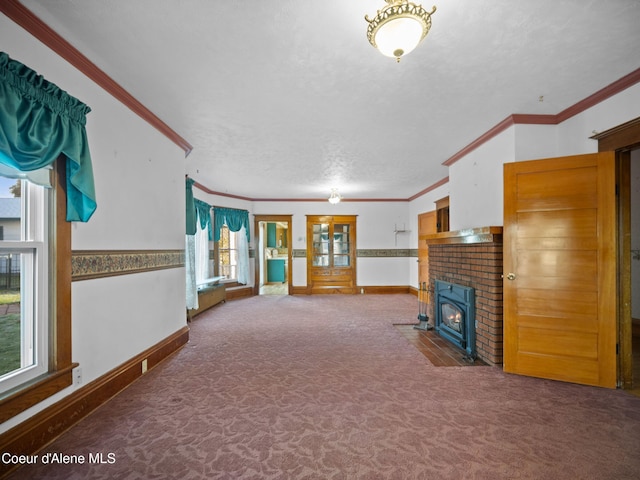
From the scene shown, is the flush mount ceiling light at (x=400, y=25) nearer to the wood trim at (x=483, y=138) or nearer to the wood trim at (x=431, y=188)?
the wood trim at (x=483, y=138)

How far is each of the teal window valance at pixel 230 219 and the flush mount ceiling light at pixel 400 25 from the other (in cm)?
525

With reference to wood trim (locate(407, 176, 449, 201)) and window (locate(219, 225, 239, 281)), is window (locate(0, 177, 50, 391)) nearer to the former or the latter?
window (locate(219, 225, 239, 281))

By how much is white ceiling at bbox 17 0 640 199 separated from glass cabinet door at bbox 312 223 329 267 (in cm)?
394

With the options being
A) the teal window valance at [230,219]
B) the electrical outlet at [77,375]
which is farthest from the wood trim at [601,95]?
the teal window valance at [230,219]

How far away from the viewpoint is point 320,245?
728cm

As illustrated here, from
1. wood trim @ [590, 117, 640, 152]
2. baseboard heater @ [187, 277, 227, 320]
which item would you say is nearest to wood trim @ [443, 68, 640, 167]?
wood trim @ [590, 117, 640, 152]

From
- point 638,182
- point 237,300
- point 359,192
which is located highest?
point 359,192

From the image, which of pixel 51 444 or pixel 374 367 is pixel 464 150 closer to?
pixel 374 367

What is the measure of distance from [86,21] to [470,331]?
393 cm

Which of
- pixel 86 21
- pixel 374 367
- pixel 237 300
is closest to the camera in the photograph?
pixel 86 21

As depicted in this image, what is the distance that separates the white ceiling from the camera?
1.53 m

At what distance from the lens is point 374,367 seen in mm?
2734

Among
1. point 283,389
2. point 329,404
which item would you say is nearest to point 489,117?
point 329,404

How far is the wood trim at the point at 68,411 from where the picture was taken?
1.51m
